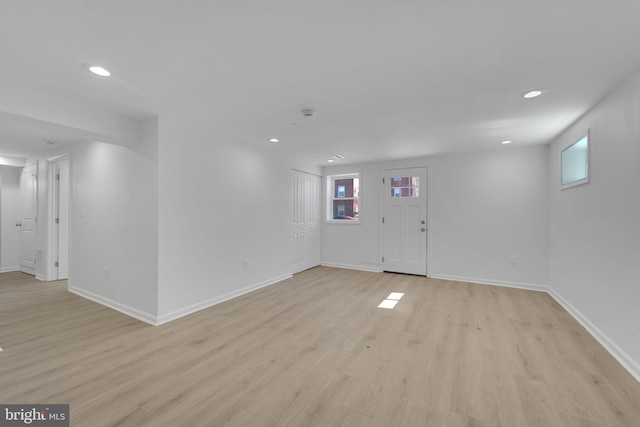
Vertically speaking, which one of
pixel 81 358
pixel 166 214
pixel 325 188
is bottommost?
pixel 81 358

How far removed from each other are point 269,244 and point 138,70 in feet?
10.2

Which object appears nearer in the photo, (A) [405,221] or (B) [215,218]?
(B) [215,218]

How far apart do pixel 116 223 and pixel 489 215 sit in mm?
5568

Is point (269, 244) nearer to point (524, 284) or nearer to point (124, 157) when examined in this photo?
point (124, 157)

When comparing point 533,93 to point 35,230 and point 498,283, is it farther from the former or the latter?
point 35,230

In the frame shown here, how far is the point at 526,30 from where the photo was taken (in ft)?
5.09

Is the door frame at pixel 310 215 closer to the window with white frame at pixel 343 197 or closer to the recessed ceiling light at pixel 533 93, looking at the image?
the window with white frame at pixel 343 197

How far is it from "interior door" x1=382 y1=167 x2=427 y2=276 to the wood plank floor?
5.70 ft

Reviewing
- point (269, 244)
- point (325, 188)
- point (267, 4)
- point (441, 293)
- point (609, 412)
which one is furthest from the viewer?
point (325, 188)

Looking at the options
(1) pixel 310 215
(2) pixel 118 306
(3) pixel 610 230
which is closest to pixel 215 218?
(2) pixel 118 306

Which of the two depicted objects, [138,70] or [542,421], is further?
[138,70]

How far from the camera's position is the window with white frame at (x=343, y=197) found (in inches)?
241

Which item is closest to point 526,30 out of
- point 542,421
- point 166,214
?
point 542,421

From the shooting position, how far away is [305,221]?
19.1 ft
